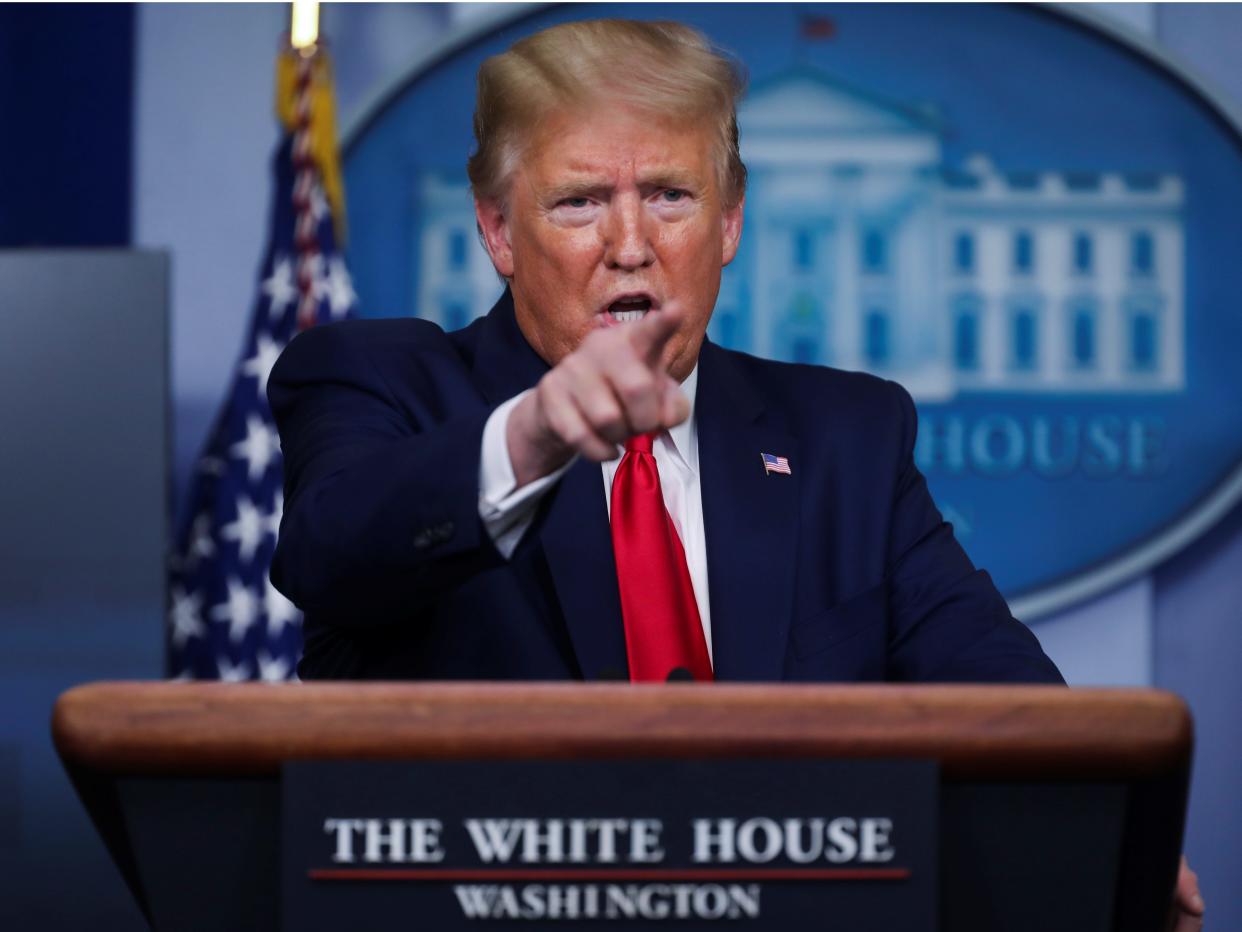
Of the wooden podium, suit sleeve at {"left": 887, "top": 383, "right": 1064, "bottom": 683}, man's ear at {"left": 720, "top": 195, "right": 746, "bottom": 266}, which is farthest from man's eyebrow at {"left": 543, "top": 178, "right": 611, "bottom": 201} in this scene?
the wooden podium

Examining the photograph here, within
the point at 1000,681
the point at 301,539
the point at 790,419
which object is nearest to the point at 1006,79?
the point at 790,419

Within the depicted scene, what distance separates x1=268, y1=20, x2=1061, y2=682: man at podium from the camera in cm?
138

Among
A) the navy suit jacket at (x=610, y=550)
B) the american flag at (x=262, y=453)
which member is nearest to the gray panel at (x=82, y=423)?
the american flag at (x=262, y=453)

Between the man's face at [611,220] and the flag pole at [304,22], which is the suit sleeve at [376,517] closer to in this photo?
the man's face at [611,220]

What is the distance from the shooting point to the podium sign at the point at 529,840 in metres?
0.81

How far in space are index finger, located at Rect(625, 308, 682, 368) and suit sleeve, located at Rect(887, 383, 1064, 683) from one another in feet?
1.98

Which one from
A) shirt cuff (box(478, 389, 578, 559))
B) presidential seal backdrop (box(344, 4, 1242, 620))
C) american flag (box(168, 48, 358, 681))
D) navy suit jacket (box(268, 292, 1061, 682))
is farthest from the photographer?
presidential seal backdrop (box(344, 4, 1242, 620))

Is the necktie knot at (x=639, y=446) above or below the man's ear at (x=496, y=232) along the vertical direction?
below

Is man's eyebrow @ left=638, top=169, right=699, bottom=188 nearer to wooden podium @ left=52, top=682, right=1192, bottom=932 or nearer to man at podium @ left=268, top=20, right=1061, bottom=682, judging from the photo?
man at podium @ left=268, top=20, right=1061, bottom=682

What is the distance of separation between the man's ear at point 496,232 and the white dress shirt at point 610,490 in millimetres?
231

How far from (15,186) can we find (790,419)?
2.65m

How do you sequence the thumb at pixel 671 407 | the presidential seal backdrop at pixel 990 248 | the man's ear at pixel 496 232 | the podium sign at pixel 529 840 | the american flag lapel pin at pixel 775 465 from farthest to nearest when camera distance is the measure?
the presidential seal backdrop at pixel 990 248 < the man's ear at pixel 496 232 < the american flag lapel pin at pixel 775 465 < the thumb at pixel 671 407 < the podium sign at pixel 529 840

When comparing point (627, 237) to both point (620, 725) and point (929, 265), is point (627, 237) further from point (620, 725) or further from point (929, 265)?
point (929, 265)

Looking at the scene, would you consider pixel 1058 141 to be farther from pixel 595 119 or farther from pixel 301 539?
pixel 301 539
